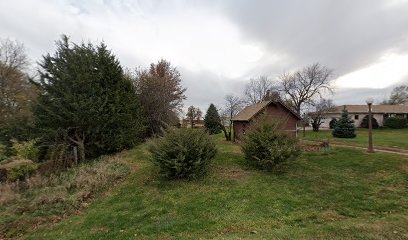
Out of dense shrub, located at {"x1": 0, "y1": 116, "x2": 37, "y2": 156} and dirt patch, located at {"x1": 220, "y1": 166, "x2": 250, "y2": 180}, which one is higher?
dense shrub, located at {"x1": 0, "y1": 116, "x2": 37, "y2": 156}

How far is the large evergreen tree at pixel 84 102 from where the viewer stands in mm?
14070

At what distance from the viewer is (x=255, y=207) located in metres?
7.00

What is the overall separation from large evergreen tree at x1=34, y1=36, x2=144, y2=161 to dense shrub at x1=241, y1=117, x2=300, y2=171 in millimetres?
9650

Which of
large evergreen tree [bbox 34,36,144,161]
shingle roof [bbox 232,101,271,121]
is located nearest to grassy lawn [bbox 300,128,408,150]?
shingle roof [bbox 232,101,271,121]

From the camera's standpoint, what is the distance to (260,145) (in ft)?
36.3

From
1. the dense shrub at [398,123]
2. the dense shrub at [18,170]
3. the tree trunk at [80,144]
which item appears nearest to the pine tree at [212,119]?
the tree trunk at [80,144]

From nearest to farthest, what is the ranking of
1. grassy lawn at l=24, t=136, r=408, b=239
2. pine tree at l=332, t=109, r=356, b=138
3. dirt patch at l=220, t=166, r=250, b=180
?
grassy lawn at l=24, t=136, r=408, b=239
dirt patch at l=220, t=166, r=250, b=180
pine tree at l=332, t=109, r=356, b=138

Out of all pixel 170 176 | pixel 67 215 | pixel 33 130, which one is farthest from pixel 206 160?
pixel 33 130

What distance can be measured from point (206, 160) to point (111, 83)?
10.5 m

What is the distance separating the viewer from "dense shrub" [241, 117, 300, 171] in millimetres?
10625

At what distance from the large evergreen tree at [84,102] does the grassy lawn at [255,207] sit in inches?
226

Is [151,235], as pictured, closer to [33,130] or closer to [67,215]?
[67,215]

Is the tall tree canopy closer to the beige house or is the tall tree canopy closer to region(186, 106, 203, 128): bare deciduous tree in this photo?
region(186, 106, 203, 128): bare deciduous tree

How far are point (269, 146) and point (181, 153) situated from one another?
4357mm
